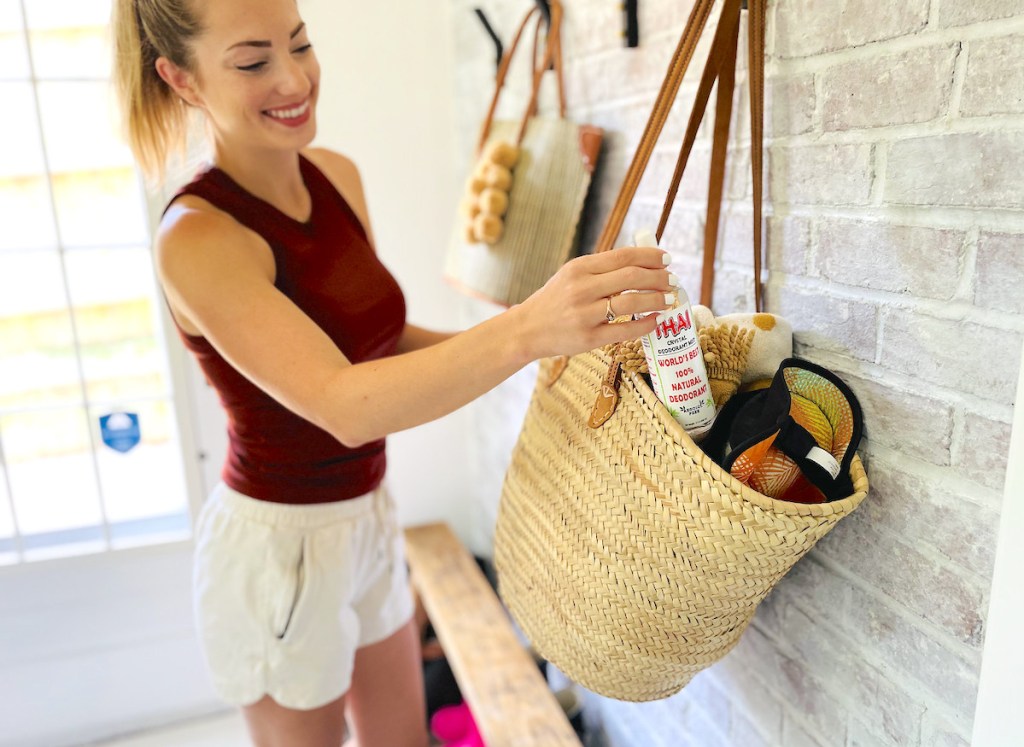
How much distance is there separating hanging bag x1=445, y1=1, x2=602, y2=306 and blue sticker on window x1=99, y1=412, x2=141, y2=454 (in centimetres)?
112

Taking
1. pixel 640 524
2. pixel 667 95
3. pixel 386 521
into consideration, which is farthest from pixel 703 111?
pixel 386 521

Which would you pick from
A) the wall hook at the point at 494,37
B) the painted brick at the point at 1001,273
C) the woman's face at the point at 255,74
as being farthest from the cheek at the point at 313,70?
the painted brick at the point at 1001,273

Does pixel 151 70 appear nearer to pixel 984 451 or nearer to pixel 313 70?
pixel 313 70

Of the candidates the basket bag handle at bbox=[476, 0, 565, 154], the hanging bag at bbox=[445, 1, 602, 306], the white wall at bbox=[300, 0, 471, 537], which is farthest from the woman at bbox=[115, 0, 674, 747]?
the white wall at bbox=[300, 0, 471, 537]

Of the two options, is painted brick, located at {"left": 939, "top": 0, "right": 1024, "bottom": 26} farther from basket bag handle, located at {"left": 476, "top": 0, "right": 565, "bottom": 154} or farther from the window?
the window

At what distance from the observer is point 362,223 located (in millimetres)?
1323

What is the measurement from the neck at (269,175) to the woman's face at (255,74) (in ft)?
0.09

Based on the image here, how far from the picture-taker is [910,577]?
0.80m

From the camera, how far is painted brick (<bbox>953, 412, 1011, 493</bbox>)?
69 centimetres

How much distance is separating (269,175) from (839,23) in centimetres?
77

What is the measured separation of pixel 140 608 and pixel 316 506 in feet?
4.21

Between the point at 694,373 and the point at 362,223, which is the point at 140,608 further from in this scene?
the point at 694,373

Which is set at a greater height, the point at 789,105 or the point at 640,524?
the point at 789,105

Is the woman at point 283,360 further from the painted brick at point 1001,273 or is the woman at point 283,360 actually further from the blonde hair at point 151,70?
the painted brick at point 1001,273
